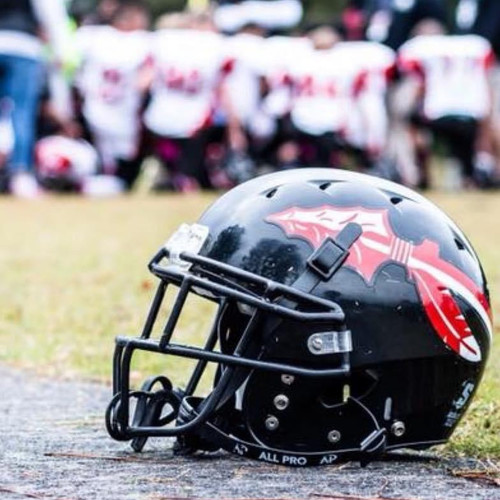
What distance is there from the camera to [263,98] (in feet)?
56.1

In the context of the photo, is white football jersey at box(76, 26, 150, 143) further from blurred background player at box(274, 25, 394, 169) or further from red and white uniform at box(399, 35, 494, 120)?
red and white uniform at box(399, 35, 494, 120)

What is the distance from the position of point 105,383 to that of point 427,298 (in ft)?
6.66

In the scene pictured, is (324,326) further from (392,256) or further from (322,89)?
(322,89)

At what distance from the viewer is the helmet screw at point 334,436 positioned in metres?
3.89

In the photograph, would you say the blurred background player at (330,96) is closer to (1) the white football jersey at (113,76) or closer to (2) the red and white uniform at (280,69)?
(2) the red and white uniform at (280,69)

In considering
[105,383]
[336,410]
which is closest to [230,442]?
[336,410]

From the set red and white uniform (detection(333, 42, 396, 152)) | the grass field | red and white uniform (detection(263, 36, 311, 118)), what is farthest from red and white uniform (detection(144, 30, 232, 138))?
the grass field

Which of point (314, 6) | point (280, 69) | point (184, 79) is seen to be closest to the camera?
point (184, 79)

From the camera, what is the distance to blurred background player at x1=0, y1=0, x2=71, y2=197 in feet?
45.9

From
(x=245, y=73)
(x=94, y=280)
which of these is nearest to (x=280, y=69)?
(x=245, y=73)

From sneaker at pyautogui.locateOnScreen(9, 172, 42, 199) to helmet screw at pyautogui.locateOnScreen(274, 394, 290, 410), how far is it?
10.7 meters

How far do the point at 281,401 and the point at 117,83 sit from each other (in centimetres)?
1281

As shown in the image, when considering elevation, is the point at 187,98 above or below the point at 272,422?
below

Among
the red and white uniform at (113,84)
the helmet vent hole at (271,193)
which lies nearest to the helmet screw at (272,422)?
the helmet vent hole at (271,193)
